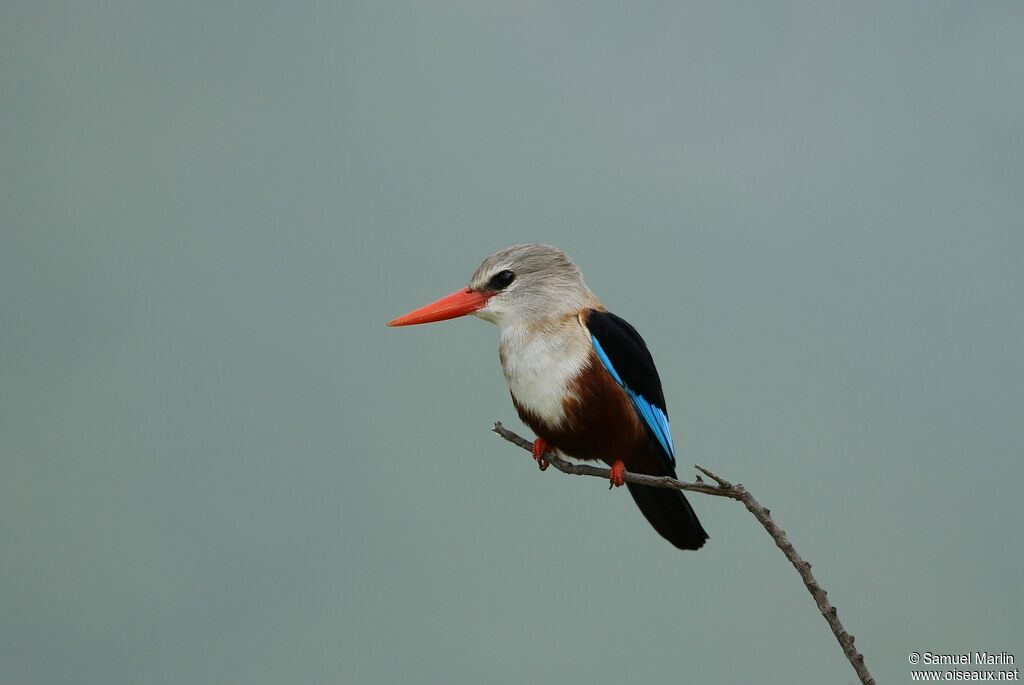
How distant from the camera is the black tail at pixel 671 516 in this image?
3438 millimetres

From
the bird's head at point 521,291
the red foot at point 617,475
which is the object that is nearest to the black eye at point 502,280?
the bird's head at point 521,291

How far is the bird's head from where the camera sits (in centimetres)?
325

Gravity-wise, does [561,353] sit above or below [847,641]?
above

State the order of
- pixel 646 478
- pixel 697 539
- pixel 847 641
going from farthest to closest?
pixel 697 539 < pixel 646 478 < pixel 847 641

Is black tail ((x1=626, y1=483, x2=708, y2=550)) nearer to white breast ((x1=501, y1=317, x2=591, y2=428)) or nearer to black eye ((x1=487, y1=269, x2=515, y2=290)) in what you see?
white breast ((x1=501, y1=317, x2=591, y2=428))

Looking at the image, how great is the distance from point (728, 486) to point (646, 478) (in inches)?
13.5

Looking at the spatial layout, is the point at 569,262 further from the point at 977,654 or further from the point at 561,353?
the point at 977,654

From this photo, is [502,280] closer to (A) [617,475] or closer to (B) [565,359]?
(B) [565,359]

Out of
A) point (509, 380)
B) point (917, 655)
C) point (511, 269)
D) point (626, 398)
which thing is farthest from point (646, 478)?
point (917, 655)

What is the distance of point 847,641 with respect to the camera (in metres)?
2.60

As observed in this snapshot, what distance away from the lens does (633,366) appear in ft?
10.7

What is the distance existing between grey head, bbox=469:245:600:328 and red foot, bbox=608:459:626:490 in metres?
0.51

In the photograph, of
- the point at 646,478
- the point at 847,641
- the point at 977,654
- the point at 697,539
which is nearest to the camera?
the point at 847,641

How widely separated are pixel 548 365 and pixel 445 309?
0.40 m
